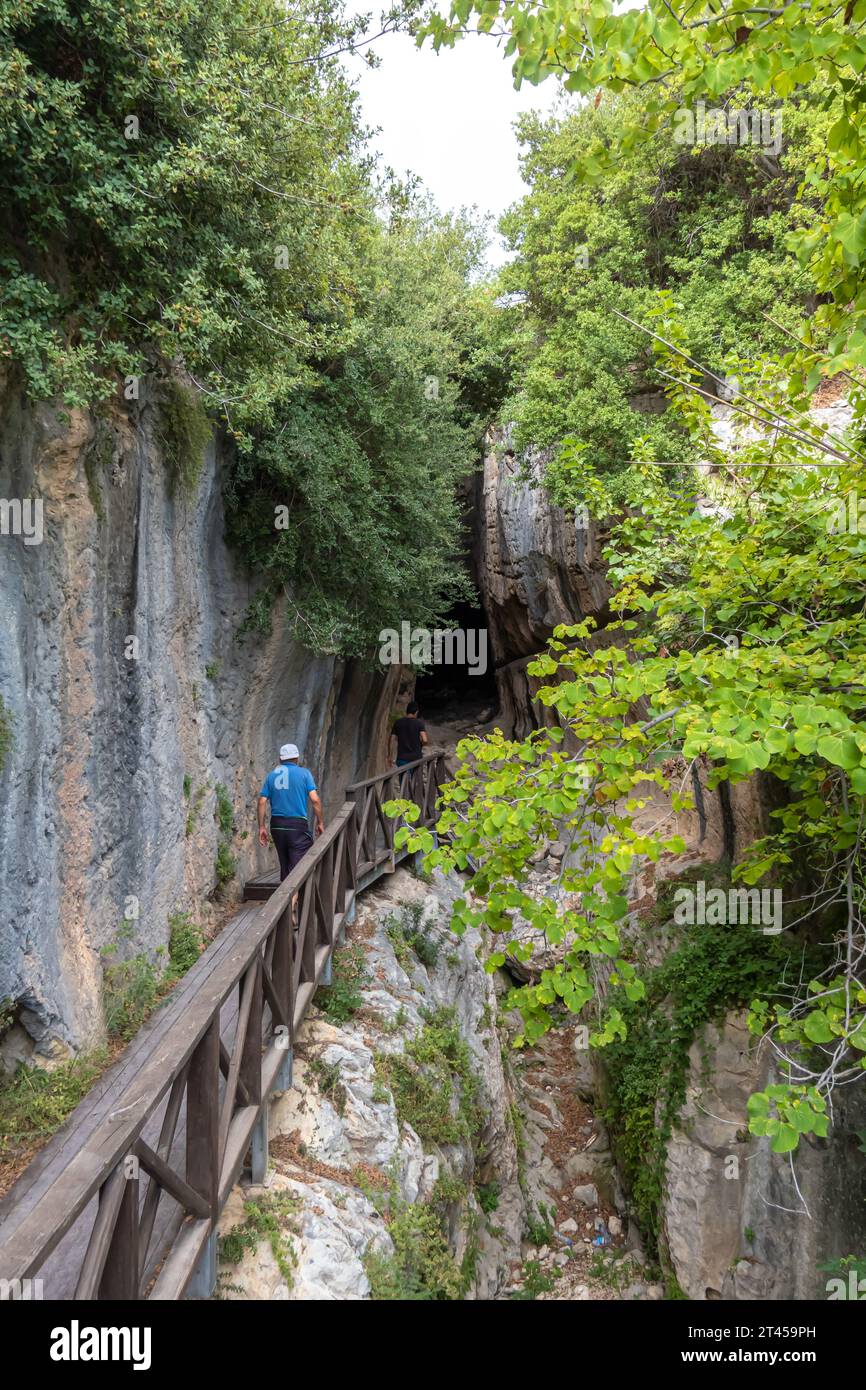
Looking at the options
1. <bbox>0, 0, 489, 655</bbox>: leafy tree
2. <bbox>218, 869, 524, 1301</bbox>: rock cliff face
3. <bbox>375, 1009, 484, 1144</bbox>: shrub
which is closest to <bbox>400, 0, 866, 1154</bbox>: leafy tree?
<bbox>218, 869, 524, 1301</bbox>: rock cliff face

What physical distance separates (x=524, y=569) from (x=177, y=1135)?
48.0 ft

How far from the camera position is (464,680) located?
25.8 metres

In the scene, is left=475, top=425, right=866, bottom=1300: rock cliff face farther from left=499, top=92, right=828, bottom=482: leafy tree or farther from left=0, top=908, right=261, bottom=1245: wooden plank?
left=0, top=908, right=261, bottom=1245: wooden plank

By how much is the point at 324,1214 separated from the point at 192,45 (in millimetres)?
7627

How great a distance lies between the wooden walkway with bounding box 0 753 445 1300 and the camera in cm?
249

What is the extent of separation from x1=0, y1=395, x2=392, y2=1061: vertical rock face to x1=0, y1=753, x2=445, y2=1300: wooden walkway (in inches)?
33.2

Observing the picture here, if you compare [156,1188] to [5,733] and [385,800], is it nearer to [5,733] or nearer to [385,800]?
[5,733]

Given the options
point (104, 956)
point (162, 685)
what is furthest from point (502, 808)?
point (162, 685)

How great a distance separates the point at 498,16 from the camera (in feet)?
10.7

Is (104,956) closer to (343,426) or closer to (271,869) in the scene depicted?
(271,869)

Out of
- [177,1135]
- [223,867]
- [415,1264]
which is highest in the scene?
[223,867]

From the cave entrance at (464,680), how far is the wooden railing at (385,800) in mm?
10749

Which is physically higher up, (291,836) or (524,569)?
(524,569)

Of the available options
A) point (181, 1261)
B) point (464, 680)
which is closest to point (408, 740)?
point (181, 1261)
